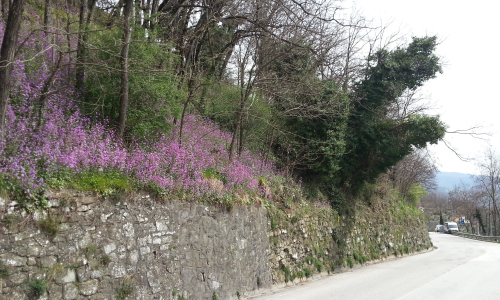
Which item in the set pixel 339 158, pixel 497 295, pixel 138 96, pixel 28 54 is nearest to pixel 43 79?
pixel 28 54

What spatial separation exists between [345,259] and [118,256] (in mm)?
11877

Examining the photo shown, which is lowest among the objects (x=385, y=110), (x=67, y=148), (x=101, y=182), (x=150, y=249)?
(x=150, y=249)

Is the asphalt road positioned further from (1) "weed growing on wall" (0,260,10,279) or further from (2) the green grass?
(1) "weed growing on wall" (0,260,10,279)

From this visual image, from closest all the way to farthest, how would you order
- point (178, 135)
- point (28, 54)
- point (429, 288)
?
point (28, 54)
point (429, 288)
point (178, 135)

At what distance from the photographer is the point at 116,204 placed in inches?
294

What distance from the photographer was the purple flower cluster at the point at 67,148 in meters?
6.64

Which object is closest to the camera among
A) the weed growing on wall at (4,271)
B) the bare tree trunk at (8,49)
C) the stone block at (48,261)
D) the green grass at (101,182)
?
the weed growing on wall at (4,271)

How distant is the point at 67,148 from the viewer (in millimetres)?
7371

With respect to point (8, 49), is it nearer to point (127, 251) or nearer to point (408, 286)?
point (127, 251)

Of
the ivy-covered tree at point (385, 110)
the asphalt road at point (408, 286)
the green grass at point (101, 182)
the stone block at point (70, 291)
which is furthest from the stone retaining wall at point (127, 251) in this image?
the ivy-covered tree at point (385, 110)

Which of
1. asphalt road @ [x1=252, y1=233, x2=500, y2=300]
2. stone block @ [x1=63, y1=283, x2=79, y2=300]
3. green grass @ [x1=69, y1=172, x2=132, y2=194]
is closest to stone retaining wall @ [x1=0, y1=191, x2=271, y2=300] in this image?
stone block @ [x1=63, y1=283, x2=79, y2=300]

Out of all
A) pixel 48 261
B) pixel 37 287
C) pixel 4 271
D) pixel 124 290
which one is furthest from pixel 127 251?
pixel 4 271

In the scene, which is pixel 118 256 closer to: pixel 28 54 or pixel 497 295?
pixel 28 54

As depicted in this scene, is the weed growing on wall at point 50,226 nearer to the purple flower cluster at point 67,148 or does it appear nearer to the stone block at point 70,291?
the purple flower cluster at point 67,148
